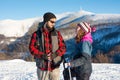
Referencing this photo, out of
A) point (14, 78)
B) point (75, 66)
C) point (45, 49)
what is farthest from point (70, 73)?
point (14, 78)

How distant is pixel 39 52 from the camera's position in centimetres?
640

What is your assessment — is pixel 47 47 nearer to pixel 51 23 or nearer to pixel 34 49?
pixel 34 49

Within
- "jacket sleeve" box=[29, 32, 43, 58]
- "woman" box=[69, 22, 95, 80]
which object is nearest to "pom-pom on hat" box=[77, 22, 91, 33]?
"woman" box=[69, 22, 95, 80]

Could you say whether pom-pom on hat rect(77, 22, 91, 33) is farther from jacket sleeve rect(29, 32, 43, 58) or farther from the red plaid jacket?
jacket sleeve rect(29, 32, 43, 58)

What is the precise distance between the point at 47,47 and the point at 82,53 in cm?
59

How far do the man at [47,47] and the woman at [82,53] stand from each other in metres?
0.27

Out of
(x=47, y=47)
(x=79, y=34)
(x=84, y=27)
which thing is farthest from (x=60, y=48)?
(x=84, y=27)

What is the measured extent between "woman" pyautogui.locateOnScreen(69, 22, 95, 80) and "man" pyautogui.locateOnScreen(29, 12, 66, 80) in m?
0.27

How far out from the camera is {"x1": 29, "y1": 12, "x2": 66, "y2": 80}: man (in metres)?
6.40

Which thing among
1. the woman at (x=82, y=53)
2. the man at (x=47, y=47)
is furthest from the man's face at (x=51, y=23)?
the woman at (x=82, y=53)

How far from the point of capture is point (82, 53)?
246 inches

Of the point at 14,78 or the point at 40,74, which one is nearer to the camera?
the point at 40,74

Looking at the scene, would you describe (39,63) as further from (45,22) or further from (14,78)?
(14,78)

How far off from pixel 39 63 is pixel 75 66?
594 millimetres
